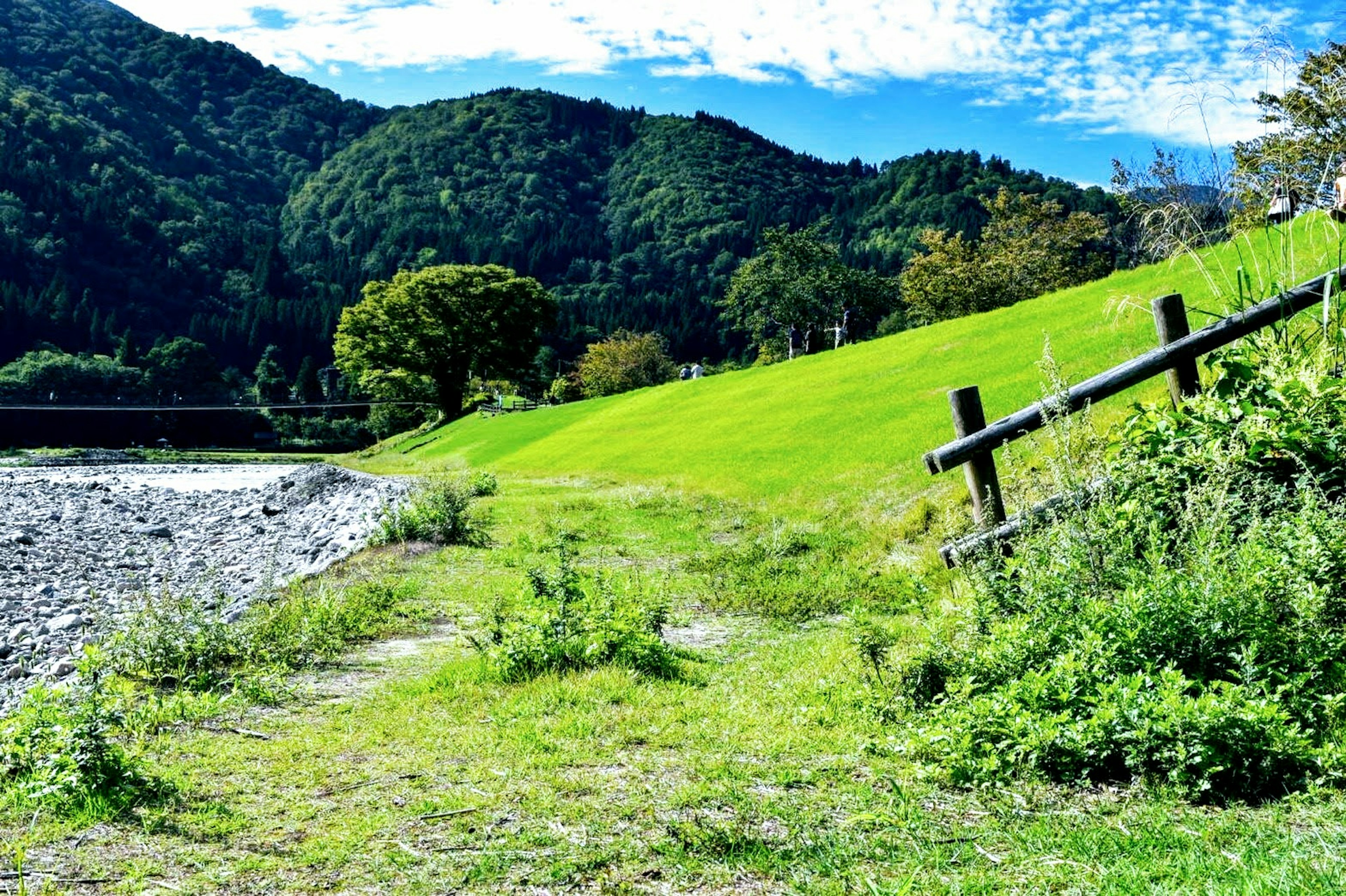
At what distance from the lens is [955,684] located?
17.3 ft

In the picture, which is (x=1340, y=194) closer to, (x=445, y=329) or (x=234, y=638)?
(x=234, y=638)

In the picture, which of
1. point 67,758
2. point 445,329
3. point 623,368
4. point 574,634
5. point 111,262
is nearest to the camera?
point 67,758

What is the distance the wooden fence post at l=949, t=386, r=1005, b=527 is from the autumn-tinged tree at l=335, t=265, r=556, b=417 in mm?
73015

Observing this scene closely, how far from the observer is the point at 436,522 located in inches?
639

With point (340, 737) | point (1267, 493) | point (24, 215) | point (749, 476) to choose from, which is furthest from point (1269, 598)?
point (24, 215)

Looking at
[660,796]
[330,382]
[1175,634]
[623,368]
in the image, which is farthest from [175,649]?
[330,382]

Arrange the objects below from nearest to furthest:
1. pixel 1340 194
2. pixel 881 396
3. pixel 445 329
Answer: pixel 1340 194 → pixel 881 396 → pixel 445 329

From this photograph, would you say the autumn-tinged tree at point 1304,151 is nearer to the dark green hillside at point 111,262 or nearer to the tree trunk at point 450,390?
the tree trunk at point 450,390

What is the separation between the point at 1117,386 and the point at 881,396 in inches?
630

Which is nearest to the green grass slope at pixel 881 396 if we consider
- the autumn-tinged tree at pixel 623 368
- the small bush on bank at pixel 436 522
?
the small bush on bank at pixel 436 522

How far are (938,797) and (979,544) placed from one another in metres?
2.79

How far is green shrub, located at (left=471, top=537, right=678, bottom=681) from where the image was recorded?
752 cm

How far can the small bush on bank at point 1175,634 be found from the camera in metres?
4.38

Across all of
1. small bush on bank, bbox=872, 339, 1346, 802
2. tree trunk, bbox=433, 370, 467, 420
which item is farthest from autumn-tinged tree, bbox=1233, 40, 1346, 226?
tree trunk, bbox=433, 370, 467, 420
